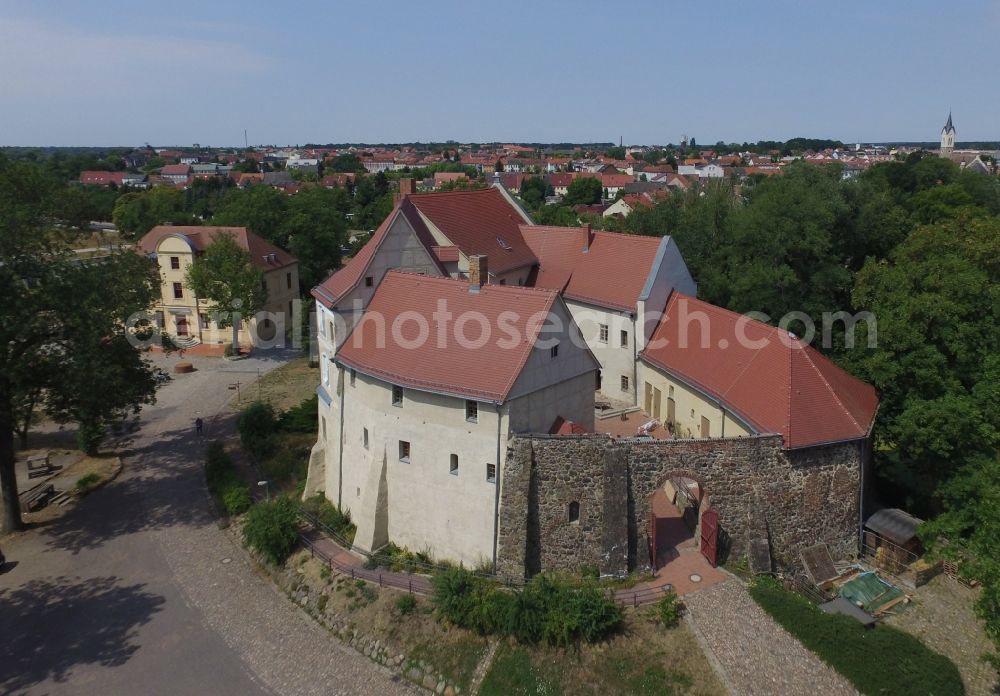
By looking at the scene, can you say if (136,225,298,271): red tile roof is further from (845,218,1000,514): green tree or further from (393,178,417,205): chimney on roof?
(845,218,1000,514): green tree

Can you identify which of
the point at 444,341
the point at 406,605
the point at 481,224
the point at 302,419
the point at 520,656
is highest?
the point at 481,224

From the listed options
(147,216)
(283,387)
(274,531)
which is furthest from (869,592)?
(147,216)

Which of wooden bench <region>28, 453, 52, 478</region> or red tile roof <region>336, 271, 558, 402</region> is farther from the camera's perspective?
wooden bench <region>28, 453, 52, 478</region>

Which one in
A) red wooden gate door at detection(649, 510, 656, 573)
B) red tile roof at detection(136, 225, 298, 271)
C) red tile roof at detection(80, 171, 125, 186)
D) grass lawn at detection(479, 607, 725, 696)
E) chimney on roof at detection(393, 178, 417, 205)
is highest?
red tile roof at detection(80, 171, 125, 186)

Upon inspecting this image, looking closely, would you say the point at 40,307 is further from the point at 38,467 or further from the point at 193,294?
the point at 193,294

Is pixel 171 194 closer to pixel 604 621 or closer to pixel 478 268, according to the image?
pixel 478 268

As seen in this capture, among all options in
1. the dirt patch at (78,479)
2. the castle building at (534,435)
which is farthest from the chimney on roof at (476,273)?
the dirt patch at (78,479)

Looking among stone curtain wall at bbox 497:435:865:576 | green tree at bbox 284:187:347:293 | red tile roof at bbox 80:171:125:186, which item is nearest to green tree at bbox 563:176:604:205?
green tree at bbox 284:187:347:293
